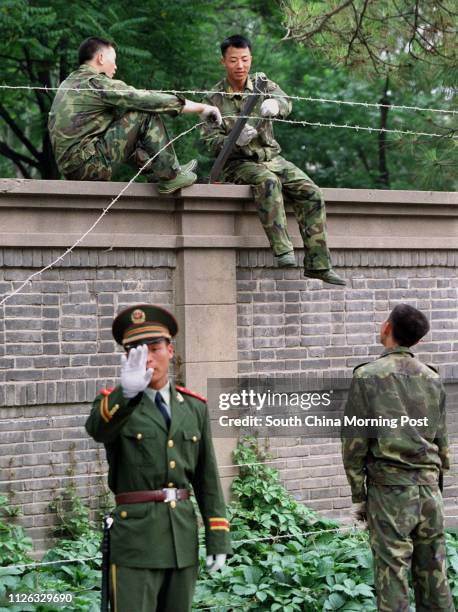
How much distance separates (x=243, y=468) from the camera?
26.7 feet

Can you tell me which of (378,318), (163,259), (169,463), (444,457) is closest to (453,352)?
(378,318)

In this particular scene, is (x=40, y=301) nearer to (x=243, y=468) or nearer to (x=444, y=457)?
(x=243, y=468)

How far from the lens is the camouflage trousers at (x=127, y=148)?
7.75 meters

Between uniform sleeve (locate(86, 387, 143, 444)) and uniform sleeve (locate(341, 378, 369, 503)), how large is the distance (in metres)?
1.49

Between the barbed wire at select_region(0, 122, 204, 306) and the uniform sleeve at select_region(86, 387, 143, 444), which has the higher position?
the barbed wire at select_region(0, 122, 204, 306)

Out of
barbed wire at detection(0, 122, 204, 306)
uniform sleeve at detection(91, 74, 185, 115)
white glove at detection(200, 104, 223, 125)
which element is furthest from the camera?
white glove at detection(200, 104, 223, 125)

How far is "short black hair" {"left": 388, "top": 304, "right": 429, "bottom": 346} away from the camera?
5805mm

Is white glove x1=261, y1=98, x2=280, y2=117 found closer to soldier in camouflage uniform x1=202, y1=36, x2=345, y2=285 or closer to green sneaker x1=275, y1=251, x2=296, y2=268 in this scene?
soldier in camouflage uniform x1=202, y1=36, x2=345, y2=285

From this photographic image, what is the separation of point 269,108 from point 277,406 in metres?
2.24

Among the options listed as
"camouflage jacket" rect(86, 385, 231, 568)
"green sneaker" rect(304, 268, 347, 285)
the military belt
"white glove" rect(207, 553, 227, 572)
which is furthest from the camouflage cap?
"green sneaker" rect(304, 268, 347, 285)

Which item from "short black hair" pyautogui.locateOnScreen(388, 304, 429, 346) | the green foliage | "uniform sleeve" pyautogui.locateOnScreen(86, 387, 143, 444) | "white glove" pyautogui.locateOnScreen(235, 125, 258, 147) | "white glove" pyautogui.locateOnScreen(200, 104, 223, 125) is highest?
the green foliage

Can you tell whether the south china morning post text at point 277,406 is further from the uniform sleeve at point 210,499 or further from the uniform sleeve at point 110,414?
the uniform sleeve at point 110,414

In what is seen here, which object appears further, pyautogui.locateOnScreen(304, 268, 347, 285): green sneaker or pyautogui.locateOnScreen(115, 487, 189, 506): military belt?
pyautogui.locateOnScreen(304, 268, 347, 285): green sneaker

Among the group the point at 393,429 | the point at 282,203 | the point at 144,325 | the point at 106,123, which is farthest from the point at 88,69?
the point at 393,429
